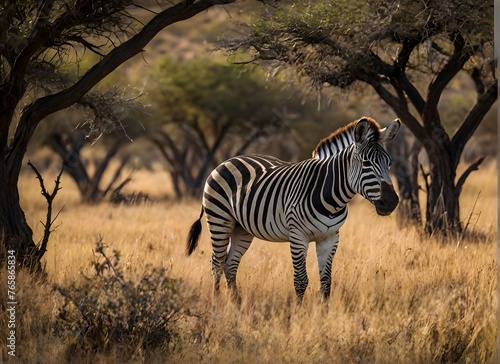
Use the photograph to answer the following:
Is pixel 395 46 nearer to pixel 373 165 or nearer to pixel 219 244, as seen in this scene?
pixel 219 244

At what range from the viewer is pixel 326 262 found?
286 inches

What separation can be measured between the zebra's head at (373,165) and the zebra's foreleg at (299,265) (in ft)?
2.30

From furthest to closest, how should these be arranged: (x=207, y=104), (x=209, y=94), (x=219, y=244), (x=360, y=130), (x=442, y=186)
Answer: (x=207, y=104) → (x=209, y=94) → (x=442, y=186) → (x=219, y=244) → (x=360, y=130)

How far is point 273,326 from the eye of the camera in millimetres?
6277

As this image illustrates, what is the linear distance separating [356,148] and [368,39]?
2808 millimetres

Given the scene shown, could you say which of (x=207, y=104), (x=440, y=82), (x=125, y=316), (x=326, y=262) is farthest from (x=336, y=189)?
(x=207, y=104)

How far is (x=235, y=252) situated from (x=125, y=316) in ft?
8.18

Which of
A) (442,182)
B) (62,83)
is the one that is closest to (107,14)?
(62,83)

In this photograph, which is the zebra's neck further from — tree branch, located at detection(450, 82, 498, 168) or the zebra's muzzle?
tree branch, located at detection(450, 82, 498, 168)

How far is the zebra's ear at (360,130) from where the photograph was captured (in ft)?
22.5

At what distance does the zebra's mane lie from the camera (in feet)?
22.5

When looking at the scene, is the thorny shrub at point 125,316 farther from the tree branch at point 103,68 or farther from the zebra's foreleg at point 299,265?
the tree branch at point 103,68

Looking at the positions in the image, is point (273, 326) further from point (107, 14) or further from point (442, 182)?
point (442, 182)

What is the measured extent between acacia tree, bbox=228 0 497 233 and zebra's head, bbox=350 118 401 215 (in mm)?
1889
